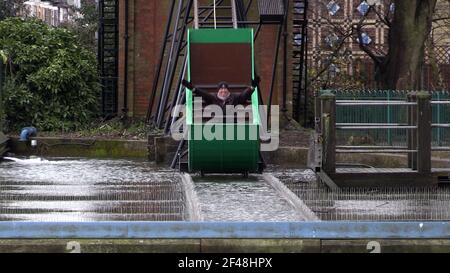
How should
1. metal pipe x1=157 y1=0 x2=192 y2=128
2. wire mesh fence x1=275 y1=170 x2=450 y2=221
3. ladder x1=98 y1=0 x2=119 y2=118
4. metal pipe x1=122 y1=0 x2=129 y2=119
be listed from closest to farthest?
wire mesh fence x1=275 y1=170 x2=450 y2=221 < metal pipe x1=157 y1=0 x2=192 y2=128 < metal pipe x1=122 y1=0 x2=129 y2=119 < ladder x1=98 y1=0 x2=119 y2=118

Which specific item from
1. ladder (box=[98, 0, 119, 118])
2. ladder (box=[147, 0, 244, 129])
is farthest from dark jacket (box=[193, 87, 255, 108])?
ladder (box=[98, 0, 119, 118])

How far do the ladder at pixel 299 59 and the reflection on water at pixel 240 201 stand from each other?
12085 millimetres

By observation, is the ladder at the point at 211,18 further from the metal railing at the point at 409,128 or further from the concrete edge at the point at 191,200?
the metal railing at the point at 409,128

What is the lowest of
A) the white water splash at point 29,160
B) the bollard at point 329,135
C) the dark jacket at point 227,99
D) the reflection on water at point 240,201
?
the white water splash at point 29,160

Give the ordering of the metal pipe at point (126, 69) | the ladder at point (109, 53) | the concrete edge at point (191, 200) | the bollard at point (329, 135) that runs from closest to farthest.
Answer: the concrete edge at point (191, 200) < the bollard at point (329, 135) < the metal pipe at point (126, 69) < the ladder at point (109, 53)

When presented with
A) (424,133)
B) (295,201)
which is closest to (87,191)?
(295,201)

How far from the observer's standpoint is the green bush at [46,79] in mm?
22312

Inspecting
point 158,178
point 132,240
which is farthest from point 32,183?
point 132,240

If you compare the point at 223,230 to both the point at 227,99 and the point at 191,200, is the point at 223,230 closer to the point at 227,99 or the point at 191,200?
the point at 191,200

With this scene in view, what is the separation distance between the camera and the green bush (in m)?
22.3

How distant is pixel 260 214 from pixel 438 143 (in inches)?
293

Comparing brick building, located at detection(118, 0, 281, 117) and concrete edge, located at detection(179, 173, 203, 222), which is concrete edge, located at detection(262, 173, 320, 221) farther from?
brick building, located at detection(118, 0, 281, 117)

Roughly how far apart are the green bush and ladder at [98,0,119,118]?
80 cm

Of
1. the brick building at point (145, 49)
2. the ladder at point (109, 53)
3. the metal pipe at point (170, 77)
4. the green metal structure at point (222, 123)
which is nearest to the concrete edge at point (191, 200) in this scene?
the green metal structure at point (222, 123)
